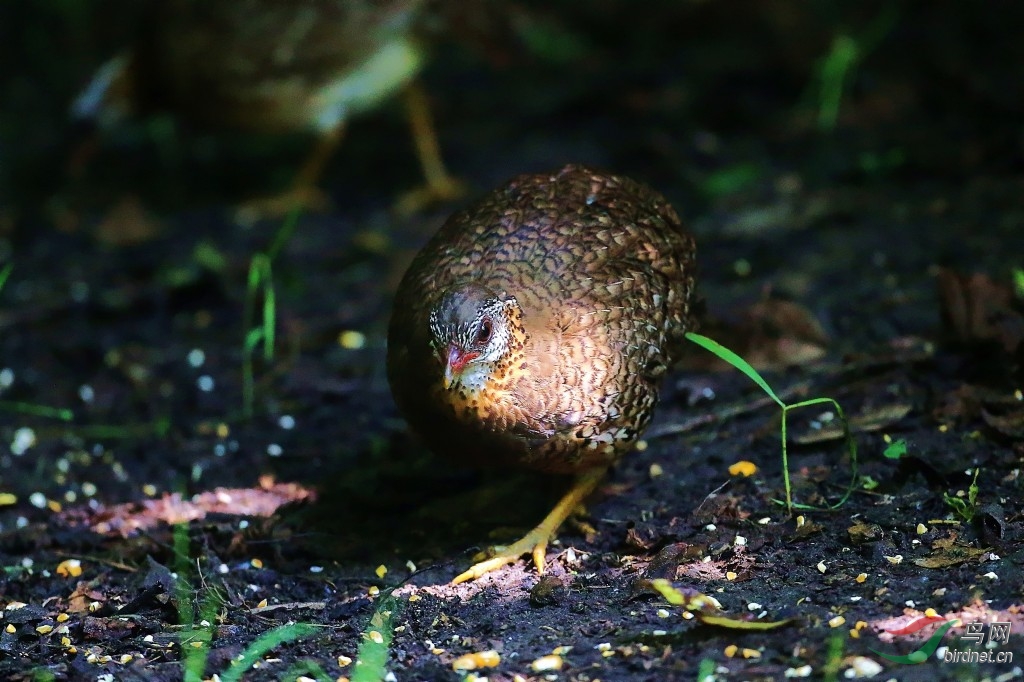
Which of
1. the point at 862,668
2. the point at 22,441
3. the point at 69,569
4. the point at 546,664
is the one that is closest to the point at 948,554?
the point at 862,668

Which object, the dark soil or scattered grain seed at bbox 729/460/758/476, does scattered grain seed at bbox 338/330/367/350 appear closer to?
the dark soil

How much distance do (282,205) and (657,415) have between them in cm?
331

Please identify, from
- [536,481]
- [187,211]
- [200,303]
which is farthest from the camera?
[187,211]

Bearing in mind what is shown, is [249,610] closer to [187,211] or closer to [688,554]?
[688,554]

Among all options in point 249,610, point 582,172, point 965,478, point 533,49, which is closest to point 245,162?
point 533,49

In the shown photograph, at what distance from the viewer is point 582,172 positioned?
3924 mm

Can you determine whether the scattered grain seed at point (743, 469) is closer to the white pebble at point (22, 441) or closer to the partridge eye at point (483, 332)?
the partridge eye at point (483, 332)

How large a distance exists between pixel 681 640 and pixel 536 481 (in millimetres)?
1195

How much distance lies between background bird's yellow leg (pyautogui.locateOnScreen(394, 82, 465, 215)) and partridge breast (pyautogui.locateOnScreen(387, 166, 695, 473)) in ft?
9.16

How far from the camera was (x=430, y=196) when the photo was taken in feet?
21.7

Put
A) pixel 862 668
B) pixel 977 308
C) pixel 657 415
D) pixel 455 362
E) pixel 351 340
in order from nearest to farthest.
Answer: pixel 862 668 → pixel 455 362 → pixel 977 308 → pixel 657 415 → pixel 351 340

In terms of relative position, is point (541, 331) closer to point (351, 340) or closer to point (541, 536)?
point (541, 536)

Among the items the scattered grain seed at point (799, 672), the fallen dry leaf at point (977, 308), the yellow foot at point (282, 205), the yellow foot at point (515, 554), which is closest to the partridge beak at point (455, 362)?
the yellow foot at point (515, 554)

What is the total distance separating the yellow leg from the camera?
3505 millimetres
